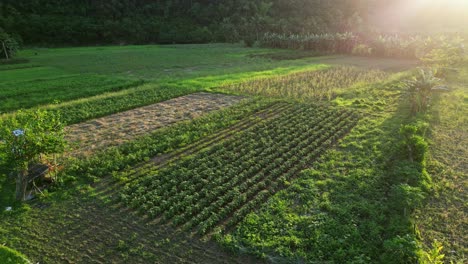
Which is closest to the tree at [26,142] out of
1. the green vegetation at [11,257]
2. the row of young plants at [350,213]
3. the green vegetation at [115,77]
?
the green vegetation at [11,257]

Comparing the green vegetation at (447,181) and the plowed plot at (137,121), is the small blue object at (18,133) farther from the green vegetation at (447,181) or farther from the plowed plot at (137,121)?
the green vegetation at (447,181)

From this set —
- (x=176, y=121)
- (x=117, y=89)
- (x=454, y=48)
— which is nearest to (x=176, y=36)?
(x=117, y=89)

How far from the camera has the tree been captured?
10828 millimetres

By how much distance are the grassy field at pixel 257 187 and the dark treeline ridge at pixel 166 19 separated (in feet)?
141

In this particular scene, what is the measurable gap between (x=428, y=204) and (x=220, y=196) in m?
6.45

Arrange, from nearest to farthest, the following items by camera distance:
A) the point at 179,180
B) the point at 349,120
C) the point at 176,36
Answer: the point at 179,180, the point at 349,120, the point at 176,36

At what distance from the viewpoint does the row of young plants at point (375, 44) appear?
38156 millimetres

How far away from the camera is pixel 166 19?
7594 centimetres

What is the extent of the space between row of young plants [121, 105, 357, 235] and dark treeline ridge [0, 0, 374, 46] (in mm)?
45625

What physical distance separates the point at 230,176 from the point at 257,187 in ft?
3.99

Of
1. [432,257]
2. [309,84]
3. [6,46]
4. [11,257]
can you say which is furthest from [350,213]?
[6,46]

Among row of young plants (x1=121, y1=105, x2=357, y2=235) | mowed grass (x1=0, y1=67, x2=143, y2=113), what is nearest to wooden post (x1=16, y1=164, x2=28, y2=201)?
row of young plants (x1=121, y1=105, x2=357, y2=235)

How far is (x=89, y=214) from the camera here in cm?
1028

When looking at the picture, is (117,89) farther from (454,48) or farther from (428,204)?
(454,48)
